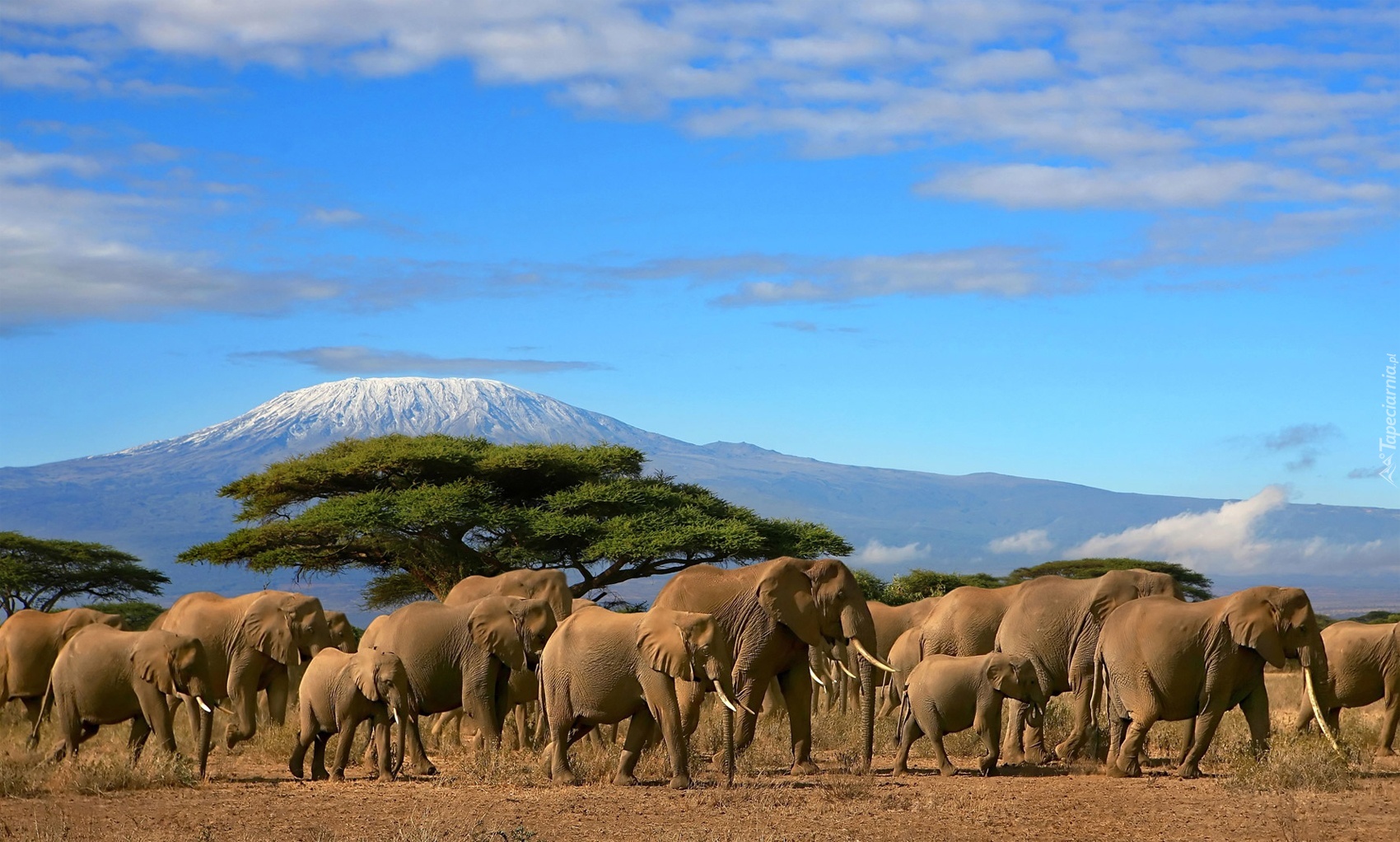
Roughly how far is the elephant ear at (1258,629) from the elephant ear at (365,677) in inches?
331

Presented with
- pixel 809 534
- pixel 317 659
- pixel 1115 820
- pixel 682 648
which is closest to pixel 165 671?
pixel 317 659

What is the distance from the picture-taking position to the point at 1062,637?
1772 cm

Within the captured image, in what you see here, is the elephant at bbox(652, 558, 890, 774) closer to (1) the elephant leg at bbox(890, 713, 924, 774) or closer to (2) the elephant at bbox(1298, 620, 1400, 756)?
(1) the elephant leg at bbox(890, 713, 924, 774)

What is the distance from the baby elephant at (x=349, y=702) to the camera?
1516 centimetres

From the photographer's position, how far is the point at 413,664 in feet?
54.9

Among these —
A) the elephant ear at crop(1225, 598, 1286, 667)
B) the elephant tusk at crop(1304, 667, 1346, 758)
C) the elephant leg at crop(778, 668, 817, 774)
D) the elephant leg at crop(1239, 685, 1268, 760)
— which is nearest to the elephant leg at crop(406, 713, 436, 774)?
the elephant leg at crop(778, 668, 817, 774)

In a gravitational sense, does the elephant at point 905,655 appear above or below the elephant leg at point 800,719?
above

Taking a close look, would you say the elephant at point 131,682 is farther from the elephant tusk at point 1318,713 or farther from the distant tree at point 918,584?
the distant tree at point 918,584

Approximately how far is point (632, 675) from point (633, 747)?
81 centimetres

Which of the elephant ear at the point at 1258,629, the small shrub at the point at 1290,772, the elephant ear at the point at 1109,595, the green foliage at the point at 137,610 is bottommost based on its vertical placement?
the green foliage at the point at 137,610

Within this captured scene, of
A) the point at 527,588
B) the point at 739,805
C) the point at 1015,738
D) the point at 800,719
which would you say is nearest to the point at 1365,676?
the point at 1015,738

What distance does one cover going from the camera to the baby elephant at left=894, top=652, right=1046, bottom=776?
52.1 ft

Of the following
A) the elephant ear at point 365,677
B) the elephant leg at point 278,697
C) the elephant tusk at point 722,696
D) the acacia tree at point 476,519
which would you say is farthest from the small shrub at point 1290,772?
the acacia tree at point 476,519

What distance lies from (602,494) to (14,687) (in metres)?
19.9
